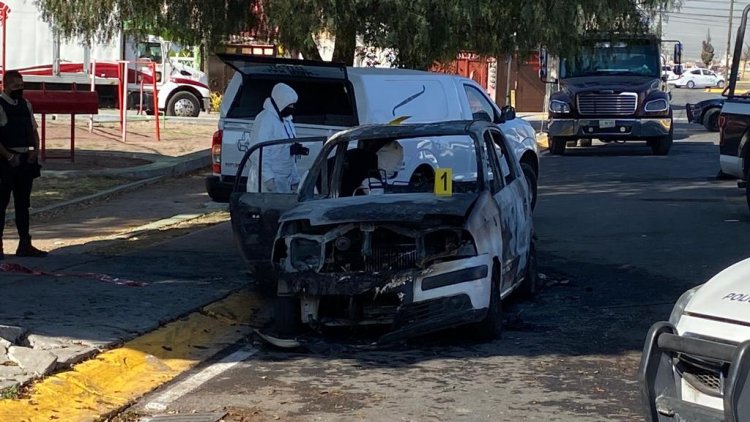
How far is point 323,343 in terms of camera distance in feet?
27.2

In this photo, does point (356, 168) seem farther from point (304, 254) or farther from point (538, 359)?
point (538, 359)

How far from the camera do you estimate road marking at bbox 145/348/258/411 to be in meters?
6.75

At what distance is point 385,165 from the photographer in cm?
981

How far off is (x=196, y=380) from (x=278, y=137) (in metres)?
3.63

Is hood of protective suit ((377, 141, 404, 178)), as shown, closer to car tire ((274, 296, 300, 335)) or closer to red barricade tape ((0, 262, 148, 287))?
car tire ((274, 296, 300, 335))

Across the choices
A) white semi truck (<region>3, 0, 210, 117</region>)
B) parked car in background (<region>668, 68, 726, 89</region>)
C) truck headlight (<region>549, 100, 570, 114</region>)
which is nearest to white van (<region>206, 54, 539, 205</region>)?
truck headlight (<region>549, 100, 570, 114</region>)

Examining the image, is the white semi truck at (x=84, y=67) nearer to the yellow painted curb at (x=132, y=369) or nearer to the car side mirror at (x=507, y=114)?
the car side mirror at (x=507, y=114)

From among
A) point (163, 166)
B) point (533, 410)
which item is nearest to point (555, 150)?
point (163, 166)

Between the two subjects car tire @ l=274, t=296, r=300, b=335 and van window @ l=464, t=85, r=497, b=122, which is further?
van window @ l=464, t=85, r=497, b=122

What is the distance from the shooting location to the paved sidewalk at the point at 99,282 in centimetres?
739

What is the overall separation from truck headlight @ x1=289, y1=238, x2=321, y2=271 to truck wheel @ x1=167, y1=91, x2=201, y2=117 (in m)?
→ 27.8

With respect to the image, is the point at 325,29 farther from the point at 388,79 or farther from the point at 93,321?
the point at 93,321

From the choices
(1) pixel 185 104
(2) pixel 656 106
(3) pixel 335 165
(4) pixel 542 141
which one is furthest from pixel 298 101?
(1) pixel 185 104

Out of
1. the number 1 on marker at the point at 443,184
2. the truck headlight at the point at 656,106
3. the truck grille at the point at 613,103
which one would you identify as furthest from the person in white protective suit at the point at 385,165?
the truck headlight at the point at 656,106
